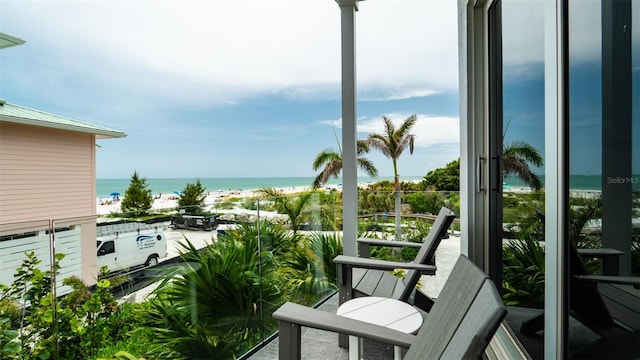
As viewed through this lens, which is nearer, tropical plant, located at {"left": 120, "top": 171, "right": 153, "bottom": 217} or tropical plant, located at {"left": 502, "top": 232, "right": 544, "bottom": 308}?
tropical plant, located at {"left": 502, "top": 232, "right": 544, "bottom": 308}

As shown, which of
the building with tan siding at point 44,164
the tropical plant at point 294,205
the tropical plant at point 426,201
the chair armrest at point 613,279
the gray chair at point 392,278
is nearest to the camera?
the chair armrest at point 613,279

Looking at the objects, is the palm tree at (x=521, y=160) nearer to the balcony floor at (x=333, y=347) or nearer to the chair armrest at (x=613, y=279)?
the chair armrest at (x=613, y=279)

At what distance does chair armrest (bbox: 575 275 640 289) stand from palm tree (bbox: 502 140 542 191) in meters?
0.42

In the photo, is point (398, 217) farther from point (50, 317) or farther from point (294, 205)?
point (50, 317)

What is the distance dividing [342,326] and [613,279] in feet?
2.73

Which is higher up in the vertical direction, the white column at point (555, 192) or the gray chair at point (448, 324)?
the white column at point (555, 192)

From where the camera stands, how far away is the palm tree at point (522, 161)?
4.47 ft

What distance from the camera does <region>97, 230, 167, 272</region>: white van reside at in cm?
180

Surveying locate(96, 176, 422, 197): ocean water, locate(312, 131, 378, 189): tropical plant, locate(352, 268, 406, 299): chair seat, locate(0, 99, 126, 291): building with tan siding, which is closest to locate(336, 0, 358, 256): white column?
locate(352, 268, 406, 299): chair seat

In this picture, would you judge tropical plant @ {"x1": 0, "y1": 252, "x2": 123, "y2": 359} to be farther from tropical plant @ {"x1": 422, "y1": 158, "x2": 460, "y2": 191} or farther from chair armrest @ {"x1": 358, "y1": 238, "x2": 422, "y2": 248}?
tropical plant @ {"x1": 422, "y1": 158, "x2": 460, "y2": 191}

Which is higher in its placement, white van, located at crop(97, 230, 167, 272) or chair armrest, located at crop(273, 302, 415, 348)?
white van, located at crop(97, 230, 167, 272)

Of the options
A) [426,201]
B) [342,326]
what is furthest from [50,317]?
[426,201]

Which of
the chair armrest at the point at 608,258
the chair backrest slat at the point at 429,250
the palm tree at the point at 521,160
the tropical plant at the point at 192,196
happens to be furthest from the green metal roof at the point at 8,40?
the tropical plant at the point at 192,196

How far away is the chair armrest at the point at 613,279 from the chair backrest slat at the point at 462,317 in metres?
0.25
